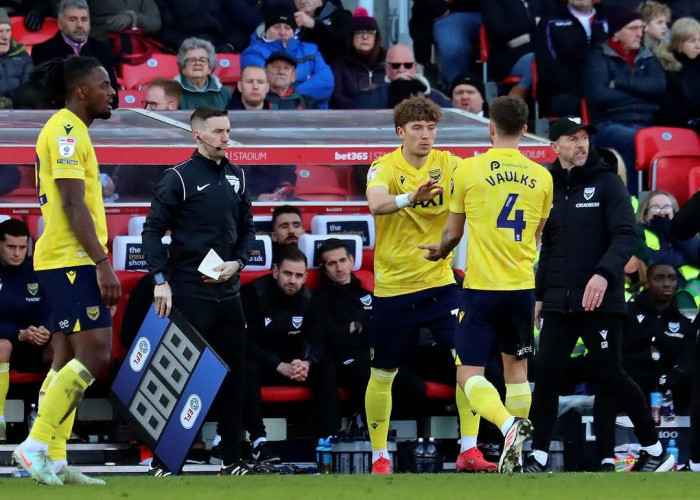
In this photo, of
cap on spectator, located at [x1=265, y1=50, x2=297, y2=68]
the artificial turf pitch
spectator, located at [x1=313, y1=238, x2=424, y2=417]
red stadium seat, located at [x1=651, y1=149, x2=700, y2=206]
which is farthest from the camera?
red stadium seat, located at [x1=651, y1=149, x2=700, y2=206]

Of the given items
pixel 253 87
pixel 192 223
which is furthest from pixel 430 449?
pixel 253 87

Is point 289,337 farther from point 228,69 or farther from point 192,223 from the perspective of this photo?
point 228,69

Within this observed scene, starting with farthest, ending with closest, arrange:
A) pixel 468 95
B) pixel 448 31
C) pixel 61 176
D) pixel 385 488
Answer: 1. pixel 448 31
2. pixel 468 95
3. pixel 61 176
4. pixel 385 488

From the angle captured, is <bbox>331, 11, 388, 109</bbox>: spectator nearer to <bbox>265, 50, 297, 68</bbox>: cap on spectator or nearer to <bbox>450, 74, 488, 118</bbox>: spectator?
<bbox>450, 74, 488, 118</bbox>: spectator

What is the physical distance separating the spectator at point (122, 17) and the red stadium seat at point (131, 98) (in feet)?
3.03

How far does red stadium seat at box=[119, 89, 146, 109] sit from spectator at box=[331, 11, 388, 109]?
188 cm

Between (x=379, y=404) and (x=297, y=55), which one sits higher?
(x=297, y=55)

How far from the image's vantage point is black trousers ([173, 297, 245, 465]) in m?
9.32

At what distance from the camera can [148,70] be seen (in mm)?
15312

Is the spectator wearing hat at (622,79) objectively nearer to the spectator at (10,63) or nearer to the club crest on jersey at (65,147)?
the spectator at (10,63)

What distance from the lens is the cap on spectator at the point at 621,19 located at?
50.4ft

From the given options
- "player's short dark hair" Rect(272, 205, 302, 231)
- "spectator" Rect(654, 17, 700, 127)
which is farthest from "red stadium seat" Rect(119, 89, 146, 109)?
"spectator" Rect(654, 17, 700, 127)

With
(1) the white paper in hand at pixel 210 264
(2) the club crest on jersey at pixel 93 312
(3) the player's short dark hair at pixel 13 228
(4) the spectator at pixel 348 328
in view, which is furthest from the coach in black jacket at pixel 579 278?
(3) the player's short dark hair at pixel 13 228

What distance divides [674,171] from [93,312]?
316 inches
